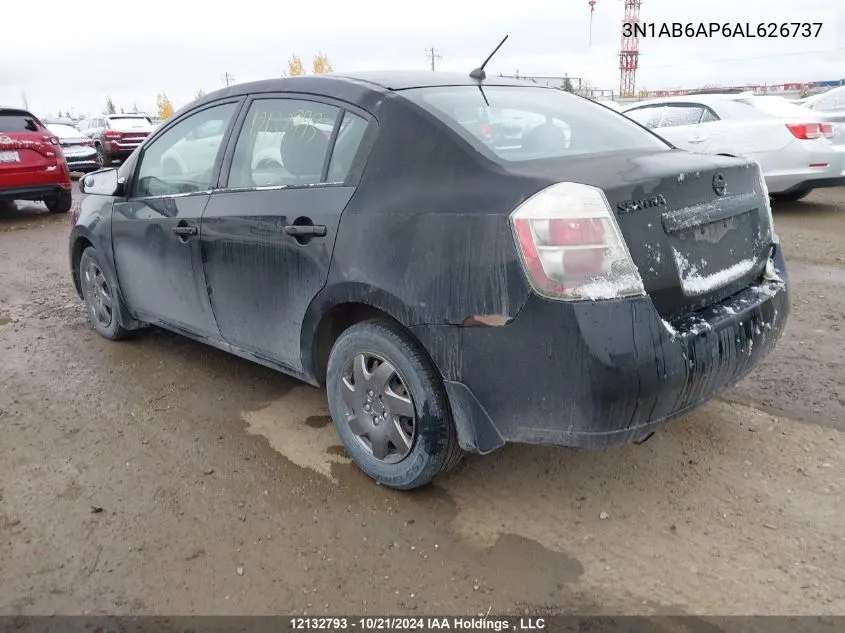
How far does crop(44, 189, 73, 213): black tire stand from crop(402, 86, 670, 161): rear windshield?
9642 mm

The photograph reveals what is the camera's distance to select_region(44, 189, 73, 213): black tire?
35.3ft

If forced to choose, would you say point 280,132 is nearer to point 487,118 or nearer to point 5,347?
point 487,118

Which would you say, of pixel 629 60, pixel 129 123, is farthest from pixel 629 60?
pixel 129 123

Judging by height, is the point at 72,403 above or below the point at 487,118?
below

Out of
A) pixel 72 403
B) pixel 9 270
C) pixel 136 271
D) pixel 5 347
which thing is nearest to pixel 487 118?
pixel 136 271

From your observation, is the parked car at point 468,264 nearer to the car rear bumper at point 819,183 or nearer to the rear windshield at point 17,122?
the car rear bumper at point 819,183

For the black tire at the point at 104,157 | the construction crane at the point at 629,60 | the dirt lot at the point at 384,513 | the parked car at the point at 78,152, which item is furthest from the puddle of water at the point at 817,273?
the construction crane at the point at 629,60

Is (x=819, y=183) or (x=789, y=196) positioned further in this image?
(x=789, y=196)

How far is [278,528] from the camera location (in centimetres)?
258

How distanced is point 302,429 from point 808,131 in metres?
7.28

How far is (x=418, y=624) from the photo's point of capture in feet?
6.93

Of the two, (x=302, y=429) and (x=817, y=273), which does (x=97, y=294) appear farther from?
(x=817, y=273)

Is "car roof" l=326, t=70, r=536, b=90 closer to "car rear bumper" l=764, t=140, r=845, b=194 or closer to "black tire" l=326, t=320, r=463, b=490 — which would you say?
"black tire" l=326, t=320, r=463, b=490

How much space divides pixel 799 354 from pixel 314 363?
2915 mm
